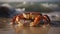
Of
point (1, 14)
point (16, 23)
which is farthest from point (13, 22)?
point (1, 14)

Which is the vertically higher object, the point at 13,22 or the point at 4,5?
the point at 4,5

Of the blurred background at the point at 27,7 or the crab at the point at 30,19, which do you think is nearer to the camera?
the crab at the point at 30,19

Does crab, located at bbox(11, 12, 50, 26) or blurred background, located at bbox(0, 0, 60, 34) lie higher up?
blurred background, located at bbox(0, 0, 60, 34)

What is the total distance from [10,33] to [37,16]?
0.32 m

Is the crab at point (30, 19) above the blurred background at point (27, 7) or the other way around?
the other way around

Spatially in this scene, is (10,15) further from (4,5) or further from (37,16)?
(37,16)

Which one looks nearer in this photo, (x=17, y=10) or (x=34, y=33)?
(x=34, y=33)

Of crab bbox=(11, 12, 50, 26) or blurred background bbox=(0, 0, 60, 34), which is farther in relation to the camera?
blurred background bbox=(0, 0, 60, 34)

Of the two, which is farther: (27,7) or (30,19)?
(27,7)

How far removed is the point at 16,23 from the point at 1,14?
266 millimetres

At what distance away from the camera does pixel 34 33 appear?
1.03m

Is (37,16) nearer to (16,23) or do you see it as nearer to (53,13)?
(16,23)

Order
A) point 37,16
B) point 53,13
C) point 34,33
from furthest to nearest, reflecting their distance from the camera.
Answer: point 53,13 < point 37,16 < point 34,33

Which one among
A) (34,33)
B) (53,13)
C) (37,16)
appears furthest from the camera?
(53,13)
